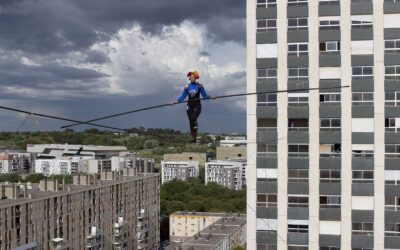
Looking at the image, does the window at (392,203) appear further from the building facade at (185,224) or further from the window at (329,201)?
the building facade at (185,224)

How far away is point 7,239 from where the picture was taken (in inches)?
1770

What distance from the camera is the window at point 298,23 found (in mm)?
23908

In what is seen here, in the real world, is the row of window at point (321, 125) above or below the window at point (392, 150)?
above

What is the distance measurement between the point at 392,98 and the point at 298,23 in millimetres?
4863

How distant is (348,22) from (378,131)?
4.59 metres

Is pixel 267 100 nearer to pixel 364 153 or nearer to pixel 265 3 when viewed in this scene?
pixel 265 3

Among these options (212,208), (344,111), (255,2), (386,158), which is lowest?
(212,208)

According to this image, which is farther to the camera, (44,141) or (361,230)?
(44,141)

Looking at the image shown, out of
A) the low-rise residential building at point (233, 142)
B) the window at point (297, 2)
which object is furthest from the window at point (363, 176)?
the window at point (297, 2)

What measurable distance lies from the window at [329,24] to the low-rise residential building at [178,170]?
123 meters

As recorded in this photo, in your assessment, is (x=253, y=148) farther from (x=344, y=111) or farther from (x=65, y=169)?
(x=65, y=169)

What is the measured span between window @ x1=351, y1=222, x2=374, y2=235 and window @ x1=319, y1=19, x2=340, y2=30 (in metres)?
8.04

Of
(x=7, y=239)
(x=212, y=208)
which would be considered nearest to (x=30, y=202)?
(x=7, y=239)

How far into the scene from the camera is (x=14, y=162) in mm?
154125
